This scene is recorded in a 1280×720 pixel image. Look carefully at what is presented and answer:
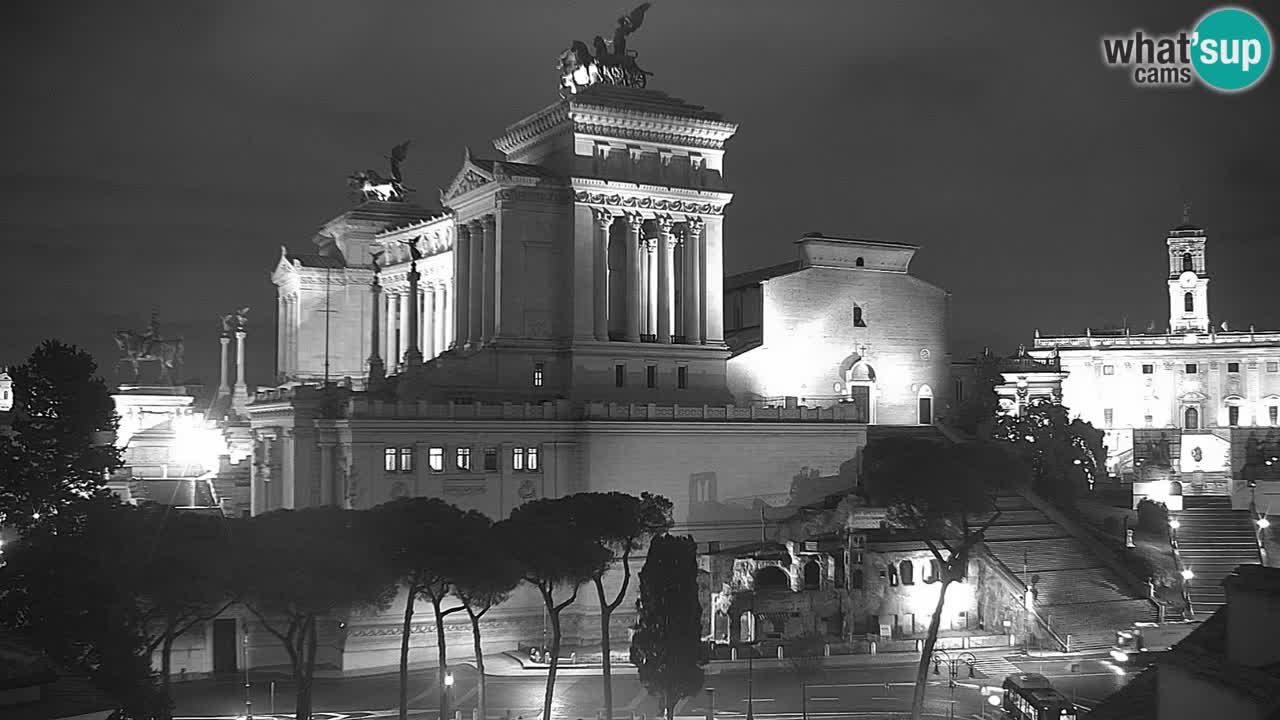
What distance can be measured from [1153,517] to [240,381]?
67600 mm

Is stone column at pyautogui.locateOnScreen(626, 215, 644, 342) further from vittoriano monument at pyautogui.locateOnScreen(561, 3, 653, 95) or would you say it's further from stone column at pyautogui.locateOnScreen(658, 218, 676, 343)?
vittoriano monument at pyautogui.locateOnScreen(561, 3, 653, 95)

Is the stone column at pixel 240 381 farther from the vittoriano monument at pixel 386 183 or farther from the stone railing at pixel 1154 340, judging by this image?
the stone railing at pixel 1154 340

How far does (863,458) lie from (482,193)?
2727 cm

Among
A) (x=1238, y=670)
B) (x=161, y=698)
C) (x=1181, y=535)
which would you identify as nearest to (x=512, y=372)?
(x=161, y=698)

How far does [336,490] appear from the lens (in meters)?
65.4

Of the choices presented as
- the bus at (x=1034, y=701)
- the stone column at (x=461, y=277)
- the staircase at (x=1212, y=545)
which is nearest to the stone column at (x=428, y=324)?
the stone column at (x=461, y=277)

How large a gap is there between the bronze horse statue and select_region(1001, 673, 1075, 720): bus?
77.3 metres

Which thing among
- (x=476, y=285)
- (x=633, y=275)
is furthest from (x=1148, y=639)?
(x=476, y=285)

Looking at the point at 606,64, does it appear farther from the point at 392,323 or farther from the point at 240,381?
the point at 240,381

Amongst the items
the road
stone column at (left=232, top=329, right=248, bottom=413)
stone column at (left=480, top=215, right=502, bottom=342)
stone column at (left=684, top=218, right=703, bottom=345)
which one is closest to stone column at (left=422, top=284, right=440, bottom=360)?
stone column at (left=480, top=215, right=502, bottom=342)

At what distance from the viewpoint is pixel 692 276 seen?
8025cm

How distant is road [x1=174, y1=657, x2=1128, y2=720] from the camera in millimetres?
52781

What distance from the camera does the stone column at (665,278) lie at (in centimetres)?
7938

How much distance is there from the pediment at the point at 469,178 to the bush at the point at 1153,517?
4220cm
